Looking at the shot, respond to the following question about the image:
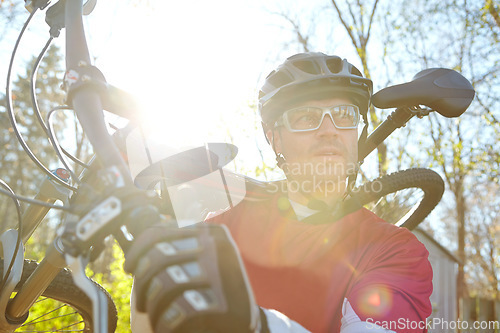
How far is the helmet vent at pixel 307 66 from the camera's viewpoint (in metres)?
2.81

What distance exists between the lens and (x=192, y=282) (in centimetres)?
85

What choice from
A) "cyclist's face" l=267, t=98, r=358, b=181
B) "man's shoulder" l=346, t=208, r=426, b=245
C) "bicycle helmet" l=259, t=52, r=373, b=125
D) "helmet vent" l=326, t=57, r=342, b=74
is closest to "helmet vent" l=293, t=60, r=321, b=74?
"bicycle helmet" l=259, t=52, r=373, b=125

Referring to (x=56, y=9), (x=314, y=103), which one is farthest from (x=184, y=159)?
(x=314, y=103)

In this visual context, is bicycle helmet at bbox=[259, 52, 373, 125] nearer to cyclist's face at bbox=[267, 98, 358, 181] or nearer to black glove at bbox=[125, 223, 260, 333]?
cyclist's face at bbox=[267, 98, 358, 181]

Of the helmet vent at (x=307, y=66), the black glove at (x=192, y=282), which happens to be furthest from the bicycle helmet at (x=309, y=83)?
the black glove at (x=192, y=282)

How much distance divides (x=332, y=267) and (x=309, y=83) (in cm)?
115

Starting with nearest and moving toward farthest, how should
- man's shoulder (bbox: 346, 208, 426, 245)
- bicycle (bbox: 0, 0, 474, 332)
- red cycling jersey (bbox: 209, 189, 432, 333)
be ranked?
bicycle (bbox: 0, 0, 474, 332), red cycling jersey (bbox: 209, 189, 432, 333), man's shoulder (bbox: 346, 208, 426, 245)

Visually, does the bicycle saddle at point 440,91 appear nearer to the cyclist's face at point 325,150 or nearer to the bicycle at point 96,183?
the bicycle at point 96,183

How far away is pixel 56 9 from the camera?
1.50m

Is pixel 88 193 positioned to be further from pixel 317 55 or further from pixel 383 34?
pixel 383 34

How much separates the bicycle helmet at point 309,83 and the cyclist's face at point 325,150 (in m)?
0.07

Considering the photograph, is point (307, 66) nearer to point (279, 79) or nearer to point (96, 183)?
point (279, 79)

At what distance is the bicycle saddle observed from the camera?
2.00 meters

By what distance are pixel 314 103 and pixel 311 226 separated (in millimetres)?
774
